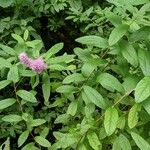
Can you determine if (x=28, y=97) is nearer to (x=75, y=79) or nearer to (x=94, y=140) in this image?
(x=75, y=79)

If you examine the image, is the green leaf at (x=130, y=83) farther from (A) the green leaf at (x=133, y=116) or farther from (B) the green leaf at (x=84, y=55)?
(B) the green leaf at (x=84, y=55)

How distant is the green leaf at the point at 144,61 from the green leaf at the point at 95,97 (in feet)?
0.70

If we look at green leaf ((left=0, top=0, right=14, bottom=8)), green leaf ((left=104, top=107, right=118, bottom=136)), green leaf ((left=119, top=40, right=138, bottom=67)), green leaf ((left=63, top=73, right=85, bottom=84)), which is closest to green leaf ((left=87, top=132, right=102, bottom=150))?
green leaf ((left=104, top=107, right=118, bottom=136))

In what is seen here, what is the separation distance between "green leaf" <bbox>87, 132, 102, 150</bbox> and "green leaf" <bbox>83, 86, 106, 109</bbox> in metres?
0.13

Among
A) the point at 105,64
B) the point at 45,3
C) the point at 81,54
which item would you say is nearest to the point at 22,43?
the point at 81,54

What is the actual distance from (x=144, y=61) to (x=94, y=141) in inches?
14.6

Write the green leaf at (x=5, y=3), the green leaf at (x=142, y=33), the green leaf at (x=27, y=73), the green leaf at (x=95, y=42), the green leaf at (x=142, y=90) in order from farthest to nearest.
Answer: the green leaf at (x=5, y=3)
the green leaf at (x=27, y=73)
the green leaf at (x=95, y=42)
the green leaf at (x=142, y=33)
the green leaf at (x=142, y=90)

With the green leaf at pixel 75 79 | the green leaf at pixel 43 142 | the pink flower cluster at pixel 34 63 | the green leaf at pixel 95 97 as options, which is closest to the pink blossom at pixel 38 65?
the pink flower cluster at pixel 34 63

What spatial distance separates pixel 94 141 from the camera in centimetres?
166

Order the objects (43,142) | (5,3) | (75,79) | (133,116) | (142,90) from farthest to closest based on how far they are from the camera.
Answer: (5,3), (43,142), (75,79), (133,116), (142,90)

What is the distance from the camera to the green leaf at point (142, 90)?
4.82 feet

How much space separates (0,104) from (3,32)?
103 cm

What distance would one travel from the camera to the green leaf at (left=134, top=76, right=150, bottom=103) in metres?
1.47

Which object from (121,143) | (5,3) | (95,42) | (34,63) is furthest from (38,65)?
(5,3)
